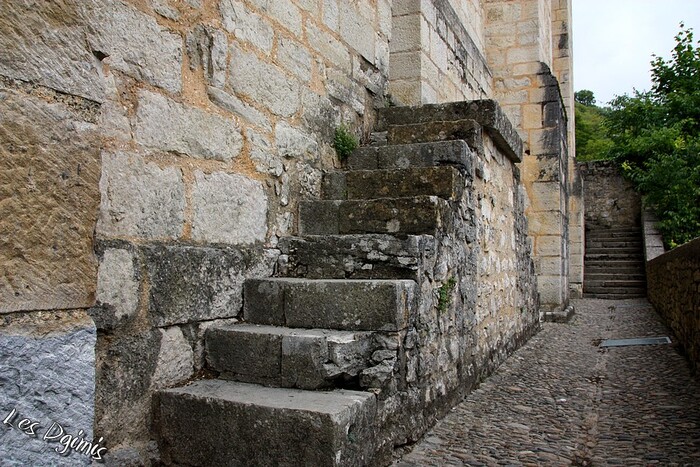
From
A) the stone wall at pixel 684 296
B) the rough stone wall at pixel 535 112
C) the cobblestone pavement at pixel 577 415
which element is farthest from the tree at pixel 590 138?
the cobblestone pavement at pixel 577 415

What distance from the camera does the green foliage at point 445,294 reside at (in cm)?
325

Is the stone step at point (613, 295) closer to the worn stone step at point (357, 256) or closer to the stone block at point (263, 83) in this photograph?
the worn stone step at point (357, 256)

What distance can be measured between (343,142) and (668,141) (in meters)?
13.1

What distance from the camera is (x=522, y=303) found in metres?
6.17

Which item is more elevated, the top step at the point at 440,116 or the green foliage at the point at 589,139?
the green foliage at the point at 589,139

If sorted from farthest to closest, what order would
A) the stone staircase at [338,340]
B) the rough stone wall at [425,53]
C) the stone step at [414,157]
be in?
the rough stone wall at [425,53]
the stone step at [414,157]
the stone staircase at [338,340]

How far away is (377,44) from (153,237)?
288 centimetres

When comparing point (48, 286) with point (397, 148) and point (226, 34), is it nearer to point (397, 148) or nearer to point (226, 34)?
point (226, 34)

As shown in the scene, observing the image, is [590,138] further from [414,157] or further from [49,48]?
[49,48]

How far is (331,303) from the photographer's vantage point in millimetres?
2691

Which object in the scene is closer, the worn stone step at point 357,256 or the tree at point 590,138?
the worn stone step at point 357,256

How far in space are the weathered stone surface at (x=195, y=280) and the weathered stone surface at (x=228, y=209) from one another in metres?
0.08

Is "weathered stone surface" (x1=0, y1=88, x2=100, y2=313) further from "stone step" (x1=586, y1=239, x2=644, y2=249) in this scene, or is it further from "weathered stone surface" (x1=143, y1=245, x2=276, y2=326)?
"stone step" (x1=586, y1=239, x2=644, y2=249)

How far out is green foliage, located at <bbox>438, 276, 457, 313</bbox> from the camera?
10.6 ft
